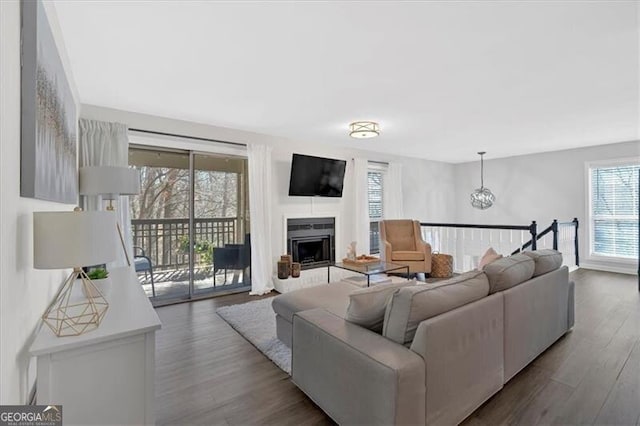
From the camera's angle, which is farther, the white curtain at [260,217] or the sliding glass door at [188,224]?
the white curtain at [260,217]

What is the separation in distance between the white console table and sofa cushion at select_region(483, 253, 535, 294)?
2.03 m

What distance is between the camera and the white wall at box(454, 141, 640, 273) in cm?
574

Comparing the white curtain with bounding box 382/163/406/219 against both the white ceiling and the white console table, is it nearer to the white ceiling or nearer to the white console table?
the white ceiling

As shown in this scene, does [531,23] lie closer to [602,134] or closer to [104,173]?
[104,173]

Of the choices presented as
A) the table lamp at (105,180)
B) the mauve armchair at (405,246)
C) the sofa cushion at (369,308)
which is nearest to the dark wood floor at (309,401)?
the sofa cushion at (369,308)

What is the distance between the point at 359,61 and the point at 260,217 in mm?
2673

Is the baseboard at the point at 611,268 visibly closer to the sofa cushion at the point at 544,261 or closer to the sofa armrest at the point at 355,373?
the sofa cushion at the point at 544,261

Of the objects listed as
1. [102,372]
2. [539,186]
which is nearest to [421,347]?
[102,372]


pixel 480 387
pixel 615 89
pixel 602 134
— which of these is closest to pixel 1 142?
pixel 480 387

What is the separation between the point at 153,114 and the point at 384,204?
4.35 m

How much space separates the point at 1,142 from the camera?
3.21 ft

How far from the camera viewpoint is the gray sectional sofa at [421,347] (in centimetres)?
140

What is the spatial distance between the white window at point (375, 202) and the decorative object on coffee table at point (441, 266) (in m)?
1.20

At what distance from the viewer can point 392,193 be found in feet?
20.6
